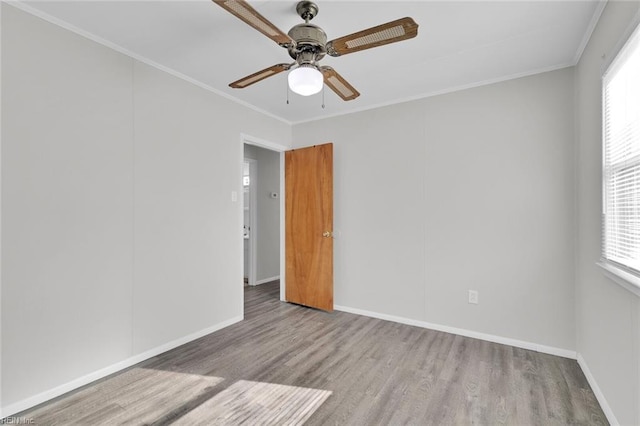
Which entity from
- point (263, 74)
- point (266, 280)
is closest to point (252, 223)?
point (266, 280)

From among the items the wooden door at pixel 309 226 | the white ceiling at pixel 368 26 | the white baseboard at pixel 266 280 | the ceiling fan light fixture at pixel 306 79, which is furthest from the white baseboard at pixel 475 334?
the ceiling fan light fixture at pixel 306 79

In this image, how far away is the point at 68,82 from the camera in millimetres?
2176

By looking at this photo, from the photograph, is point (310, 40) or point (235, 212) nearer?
point (310, 40)

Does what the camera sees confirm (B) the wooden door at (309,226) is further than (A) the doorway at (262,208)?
No

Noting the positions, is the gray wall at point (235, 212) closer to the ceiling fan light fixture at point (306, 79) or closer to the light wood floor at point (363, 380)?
the light wood floor at point (363, 380)

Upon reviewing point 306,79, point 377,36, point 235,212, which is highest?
point 377,36

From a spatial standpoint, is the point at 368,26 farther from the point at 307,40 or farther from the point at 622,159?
the point at 622,159

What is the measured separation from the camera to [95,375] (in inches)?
89.9

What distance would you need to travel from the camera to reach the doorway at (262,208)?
17.8ft

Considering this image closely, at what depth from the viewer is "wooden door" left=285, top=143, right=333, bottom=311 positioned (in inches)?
155

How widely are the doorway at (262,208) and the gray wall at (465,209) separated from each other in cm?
179

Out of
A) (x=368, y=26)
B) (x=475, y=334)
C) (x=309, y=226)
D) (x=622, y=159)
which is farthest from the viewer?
(x=309, y=226)

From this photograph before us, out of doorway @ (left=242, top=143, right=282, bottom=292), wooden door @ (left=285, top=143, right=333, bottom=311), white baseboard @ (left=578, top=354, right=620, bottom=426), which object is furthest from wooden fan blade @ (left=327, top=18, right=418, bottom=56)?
doorway @ (left=242, top=143, right=282, bottom=292)

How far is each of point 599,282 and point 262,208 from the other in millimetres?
4546
